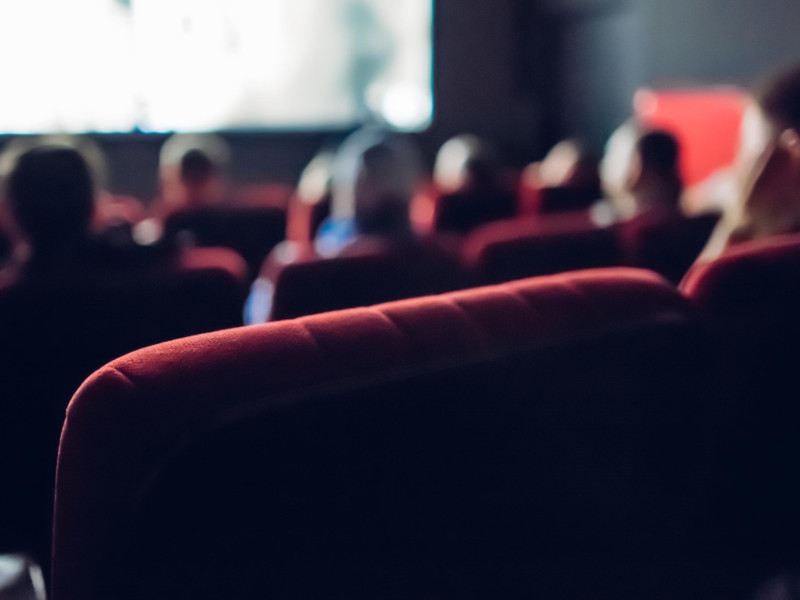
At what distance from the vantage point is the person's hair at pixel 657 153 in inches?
134

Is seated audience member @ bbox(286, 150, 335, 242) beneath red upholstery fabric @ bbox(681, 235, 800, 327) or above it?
beneath

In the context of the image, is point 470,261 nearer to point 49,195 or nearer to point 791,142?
point 791,142

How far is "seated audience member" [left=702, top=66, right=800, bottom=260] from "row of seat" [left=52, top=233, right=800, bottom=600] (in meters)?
0.94

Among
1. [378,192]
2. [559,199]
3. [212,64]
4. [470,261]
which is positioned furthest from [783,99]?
[212,64]

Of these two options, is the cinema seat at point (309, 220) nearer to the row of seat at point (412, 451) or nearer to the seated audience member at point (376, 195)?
the seated audience member at point (376, 195)

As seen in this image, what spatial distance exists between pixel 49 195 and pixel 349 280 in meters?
0.86

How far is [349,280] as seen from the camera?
67.9 inches

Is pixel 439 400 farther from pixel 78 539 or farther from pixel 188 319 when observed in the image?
pixel 188 319

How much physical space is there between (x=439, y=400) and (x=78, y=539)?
0.31m

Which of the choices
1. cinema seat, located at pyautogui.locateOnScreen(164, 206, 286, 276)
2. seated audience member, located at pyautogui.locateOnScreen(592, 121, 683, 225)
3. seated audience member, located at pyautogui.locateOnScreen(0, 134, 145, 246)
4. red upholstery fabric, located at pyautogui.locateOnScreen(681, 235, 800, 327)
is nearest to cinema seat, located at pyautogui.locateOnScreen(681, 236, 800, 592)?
red upholstery fabric, located at pyautogui.locateOnScreen(681, 235, 800, 327)

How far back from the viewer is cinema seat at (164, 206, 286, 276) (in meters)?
3.89

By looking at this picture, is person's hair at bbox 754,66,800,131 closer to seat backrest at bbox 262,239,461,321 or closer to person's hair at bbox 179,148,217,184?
seat backrest at bbox 262,239,461,321

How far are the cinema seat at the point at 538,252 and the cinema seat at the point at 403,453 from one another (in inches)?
43.1

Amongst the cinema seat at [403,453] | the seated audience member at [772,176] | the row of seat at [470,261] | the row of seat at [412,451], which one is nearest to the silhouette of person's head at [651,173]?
the row of seat at [470,261]
